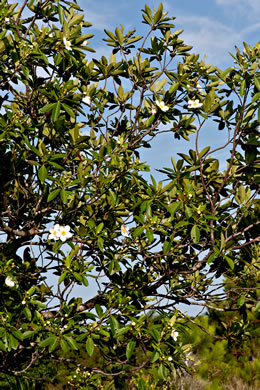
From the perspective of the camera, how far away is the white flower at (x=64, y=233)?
383cm

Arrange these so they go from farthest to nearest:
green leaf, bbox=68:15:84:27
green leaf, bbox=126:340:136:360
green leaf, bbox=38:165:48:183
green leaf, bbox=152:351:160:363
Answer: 1. green leaf, bbox=68:15:84:27
2. green leaf, bbox=126:340:136:360
3. green leaf, bbox=152:351:160:363
4. green leaf, bbox=38:165:48:183

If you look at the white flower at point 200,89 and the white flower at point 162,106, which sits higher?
the white flower at point 200,89

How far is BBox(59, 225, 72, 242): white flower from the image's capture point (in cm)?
383

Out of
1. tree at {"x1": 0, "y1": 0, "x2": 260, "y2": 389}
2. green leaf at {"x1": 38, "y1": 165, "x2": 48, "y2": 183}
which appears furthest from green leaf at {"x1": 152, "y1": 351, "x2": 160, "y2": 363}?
green leaf at {"x1": 38, "y1": 165, "x2": 48, "y2": 183}

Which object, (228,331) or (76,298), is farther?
(228,331)

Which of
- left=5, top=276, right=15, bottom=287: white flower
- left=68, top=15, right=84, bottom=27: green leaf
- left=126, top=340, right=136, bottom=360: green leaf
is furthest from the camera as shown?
left=68, top=15, right=84, bottom=27: green leaf

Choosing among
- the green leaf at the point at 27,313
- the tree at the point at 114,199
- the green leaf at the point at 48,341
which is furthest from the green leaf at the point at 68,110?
the green leaf at the point at 48,341

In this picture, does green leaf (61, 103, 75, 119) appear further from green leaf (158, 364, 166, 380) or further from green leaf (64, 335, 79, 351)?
green leaf (158, 364, 166, 380)

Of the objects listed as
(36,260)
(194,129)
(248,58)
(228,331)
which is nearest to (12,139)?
(36,260)

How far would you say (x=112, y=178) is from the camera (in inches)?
151

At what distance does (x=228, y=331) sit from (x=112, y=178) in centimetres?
217

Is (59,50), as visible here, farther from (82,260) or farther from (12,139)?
(82,260)

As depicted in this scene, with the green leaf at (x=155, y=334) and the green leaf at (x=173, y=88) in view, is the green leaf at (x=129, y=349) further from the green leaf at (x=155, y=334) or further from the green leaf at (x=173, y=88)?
the green leaf at (x=173, y=88)

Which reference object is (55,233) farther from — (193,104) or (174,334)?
(193,104)
